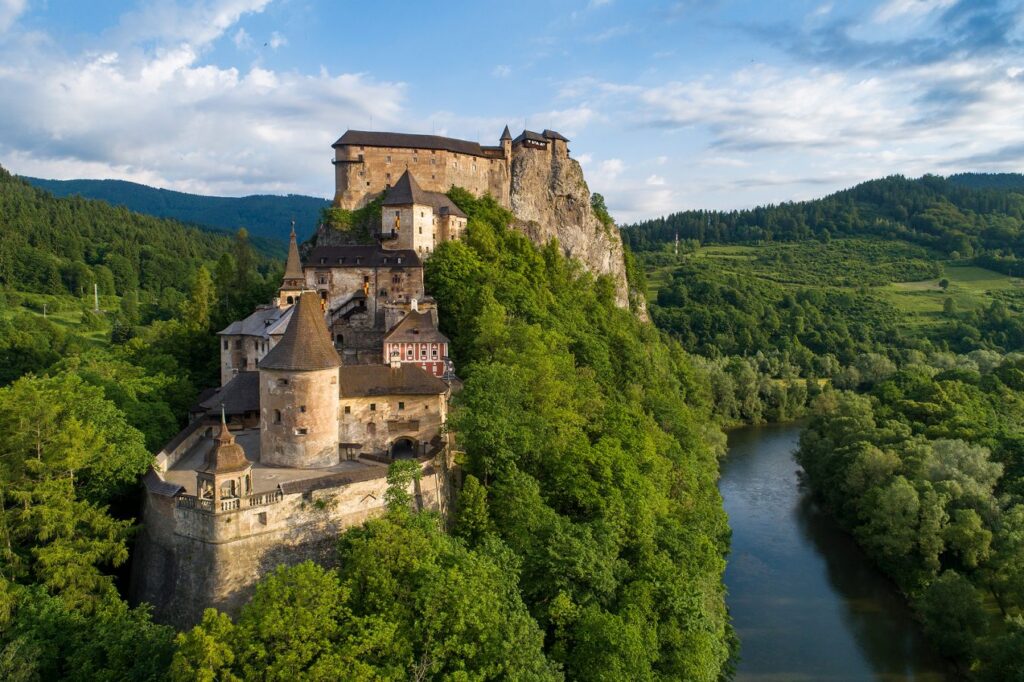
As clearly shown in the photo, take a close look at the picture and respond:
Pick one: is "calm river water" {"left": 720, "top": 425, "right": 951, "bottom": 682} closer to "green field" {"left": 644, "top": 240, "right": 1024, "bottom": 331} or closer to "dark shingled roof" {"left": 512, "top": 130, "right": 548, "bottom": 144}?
"dark shingled roof" {"left": 512, "top": 130, "right": 548, "bottom": 144}

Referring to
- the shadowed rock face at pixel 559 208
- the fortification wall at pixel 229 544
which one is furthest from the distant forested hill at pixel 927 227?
the fortification wall at pixel 229 544

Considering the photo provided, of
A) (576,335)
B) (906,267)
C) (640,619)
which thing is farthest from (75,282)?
(906,267)

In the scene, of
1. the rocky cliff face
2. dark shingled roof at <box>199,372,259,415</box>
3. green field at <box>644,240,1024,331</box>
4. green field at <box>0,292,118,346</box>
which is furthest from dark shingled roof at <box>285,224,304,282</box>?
green field at <box>644,240,1024,331</box>

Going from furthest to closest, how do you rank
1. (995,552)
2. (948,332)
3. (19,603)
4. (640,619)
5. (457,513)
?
(948,332)
(995,552)
(457,513)
(640,619)
(19,603)

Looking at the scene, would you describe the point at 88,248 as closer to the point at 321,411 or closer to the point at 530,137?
the point at 530,137

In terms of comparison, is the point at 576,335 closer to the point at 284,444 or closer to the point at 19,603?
the point at 284,444

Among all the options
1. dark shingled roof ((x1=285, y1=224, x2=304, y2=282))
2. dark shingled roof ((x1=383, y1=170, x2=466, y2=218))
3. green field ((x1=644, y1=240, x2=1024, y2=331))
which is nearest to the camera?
dark shingled roof ((x1=285, y1=224, x2=304, y2=282))

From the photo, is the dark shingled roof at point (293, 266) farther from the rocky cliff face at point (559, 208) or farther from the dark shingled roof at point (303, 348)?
the rocky cliff face at point (559, 208)
